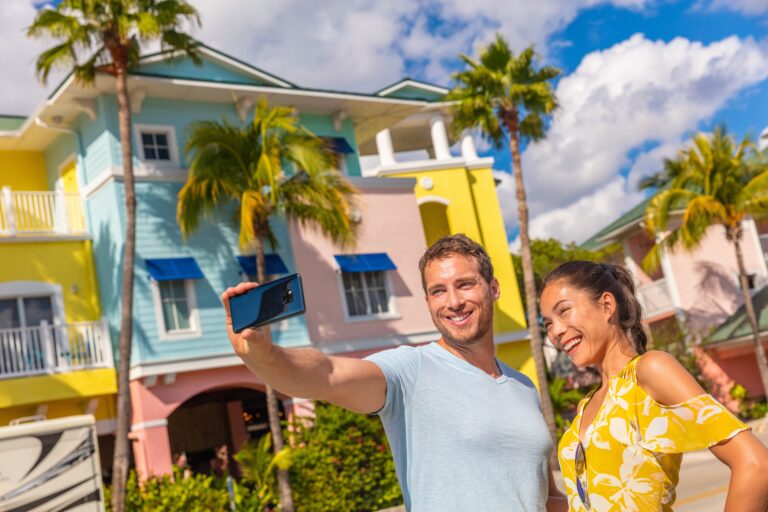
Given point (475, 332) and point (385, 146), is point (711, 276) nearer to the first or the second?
point (385, 146)

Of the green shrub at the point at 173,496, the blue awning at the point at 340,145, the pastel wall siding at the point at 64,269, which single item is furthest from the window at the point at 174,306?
the blue awning at the point at 340,145

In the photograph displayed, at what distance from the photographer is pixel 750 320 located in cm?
2881

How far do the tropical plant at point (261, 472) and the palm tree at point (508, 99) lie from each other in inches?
314

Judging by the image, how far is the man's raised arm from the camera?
2.46 meters

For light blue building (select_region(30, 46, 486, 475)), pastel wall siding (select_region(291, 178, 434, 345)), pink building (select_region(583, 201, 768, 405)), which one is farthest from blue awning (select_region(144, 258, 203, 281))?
pink building (select_region(583, 201, 768, 405))

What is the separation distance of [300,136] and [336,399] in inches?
682

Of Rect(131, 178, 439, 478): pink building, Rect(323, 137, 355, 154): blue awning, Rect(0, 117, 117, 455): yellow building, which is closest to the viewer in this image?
Rect(0, 117, 117, 455): yellow building

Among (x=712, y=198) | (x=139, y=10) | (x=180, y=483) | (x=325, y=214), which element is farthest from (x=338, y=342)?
(x=712, y=198)

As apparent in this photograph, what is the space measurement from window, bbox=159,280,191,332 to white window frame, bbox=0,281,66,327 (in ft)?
7.02

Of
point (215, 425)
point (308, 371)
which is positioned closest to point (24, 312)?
point (215, 425)

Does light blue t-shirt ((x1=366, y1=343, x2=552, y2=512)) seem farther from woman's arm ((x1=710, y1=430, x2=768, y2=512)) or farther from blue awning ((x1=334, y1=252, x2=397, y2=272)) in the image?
blue awning ((x1=334, y1=252, x2=397, y2=272))

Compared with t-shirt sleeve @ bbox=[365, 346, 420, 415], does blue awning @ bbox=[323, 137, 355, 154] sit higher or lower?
higher

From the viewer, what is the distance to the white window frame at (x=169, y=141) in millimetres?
21219

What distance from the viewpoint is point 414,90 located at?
2886 cm
